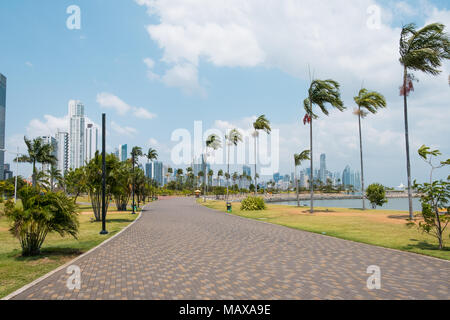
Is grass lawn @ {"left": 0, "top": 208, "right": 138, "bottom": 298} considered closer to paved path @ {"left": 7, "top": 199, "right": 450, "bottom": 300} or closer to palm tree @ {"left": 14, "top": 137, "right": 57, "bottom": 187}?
paved path @ {"left": 7, "top": 199, "right": 450, "bottom": 300}

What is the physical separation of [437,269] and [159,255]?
812 centimetres

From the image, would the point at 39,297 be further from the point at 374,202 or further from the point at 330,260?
the point at 374,202

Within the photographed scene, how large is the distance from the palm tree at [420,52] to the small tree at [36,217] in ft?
62.2

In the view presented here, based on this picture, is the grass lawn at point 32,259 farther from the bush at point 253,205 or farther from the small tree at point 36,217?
the bush at point 253,205

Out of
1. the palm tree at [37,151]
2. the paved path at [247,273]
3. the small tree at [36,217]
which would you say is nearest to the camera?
the paved path at [247,273]

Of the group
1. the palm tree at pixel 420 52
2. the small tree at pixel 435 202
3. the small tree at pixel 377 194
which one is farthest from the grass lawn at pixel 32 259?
the small tree at pixel 377 194

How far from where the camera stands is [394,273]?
7.07 metres

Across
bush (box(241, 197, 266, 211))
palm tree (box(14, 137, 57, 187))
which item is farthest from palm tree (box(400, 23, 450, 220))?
palm tree (box(14, 137, 57, 187))

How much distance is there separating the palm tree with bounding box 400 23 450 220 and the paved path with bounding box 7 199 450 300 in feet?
36.9

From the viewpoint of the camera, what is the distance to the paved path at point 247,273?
5.70 metres

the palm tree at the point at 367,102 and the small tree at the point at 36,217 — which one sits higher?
the palm tree at the point at 367,102

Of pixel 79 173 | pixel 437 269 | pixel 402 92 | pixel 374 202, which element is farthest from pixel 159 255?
pixel 374 202

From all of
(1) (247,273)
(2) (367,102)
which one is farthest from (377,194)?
(1) (247,273)

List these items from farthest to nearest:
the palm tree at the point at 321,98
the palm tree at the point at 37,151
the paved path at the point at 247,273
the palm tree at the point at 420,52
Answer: the palm tree at the point at 37,151 → the palm tree at the point at 321,98 → the palm tree at the point at 420,52 → the paved path at the point at 247,273
